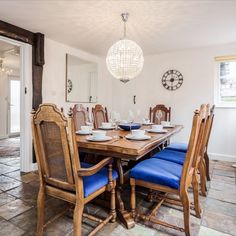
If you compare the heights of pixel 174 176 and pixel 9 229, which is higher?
pixel 174 176

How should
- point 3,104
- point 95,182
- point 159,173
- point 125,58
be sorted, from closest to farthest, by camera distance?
point 95,182
point 159,173
point 125,58
point 3,104

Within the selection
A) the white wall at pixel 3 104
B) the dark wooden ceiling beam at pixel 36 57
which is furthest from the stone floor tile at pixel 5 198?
the white wall at pixel 3 104

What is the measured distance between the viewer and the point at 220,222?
1719 mm

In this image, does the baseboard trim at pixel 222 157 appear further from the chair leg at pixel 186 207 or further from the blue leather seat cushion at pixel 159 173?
the chair leg at pixel 186 207

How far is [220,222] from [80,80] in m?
3.44

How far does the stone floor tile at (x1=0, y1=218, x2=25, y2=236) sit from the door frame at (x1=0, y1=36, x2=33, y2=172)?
142 cm

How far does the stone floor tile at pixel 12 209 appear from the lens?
1.81 metres

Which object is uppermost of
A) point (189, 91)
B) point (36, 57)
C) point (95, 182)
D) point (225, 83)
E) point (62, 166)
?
point (36, 57)

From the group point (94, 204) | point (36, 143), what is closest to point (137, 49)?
point (36, 143)

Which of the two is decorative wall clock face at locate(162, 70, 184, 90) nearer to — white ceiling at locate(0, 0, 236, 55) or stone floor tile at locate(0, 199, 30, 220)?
white ceiling at locate(0, 0, 236, 55)

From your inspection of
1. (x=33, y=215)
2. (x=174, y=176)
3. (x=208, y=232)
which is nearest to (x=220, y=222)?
(x=208, y=232)

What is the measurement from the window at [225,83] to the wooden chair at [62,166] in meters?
3.22

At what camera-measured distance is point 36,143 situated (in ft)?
4.64

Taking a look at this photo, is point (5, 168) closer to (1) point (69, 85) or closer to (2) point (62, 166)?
(1) point (69, 85)
